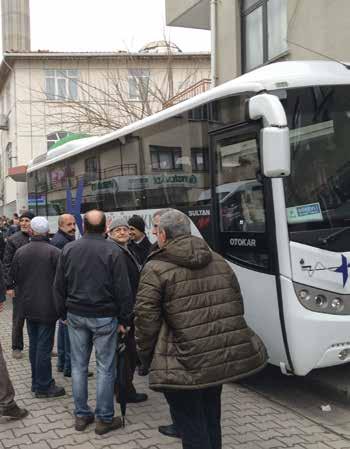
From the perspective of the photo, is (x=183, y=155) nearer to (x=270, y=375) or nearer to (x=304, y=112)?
(x=304, y=112)

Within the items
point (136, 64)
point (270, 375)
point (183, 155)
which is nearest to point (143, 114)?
point (136, 64)

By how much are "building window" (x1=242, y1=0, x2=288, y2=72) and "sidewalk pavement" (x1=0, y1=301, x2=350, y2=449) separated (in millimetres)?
7844

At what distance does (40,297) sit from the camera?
18.2ft

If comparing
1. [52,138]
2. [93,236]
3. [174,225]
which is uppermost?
[52,138]

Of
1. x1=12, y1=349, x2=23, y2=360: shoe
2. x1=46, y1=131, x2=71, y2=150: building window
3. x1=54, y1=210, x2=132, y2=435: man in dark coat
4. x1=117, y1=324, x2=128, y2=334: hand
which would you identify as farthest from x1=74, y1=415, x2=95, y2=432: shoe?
x1=46, y1=131, x2=71, y2=150: building window

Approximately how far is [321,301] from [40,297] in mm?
2697

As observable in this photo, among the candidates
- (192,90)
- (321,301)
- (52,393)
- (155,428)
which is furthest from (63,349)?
(192,90)

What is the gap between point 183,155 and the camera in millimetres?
6957

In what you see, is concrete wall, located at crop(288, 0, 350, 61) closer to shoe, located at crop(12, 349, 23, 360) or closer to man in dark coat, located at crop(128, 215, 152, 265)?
man in dark coat, located at crop(128, 215, 152, 265)

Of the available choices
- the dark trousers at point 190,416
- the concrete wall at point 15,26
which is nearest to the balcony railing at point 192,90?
the dark trousers at point 190,416

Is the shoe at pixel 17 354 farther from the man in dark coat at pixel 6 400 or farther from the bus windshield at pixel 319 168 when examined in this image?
the bus windshield at pixel 319 168

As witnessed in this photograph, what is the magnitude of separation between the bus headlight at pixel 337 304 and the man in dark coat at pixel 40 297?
2.67m

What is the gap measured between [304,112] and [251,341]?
2.68m

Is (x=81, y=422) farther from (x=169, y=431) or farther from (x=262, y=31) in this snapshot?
(x=262, y=31)
